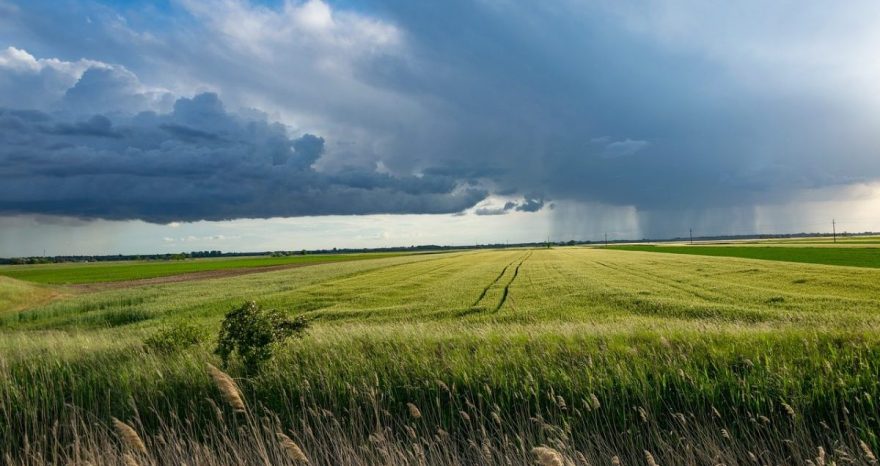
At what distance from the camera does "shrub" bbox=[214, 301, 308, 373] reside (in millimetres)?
10430

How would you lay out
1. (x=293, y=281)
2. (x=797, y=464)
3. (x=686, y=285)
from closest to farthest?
(x=797, y=464), (x=686, y=285), (x=293, y=281)

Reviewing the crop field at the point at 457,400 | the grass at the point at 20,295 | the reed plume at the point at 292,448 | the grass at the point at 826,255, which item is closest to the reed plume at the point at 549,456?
the crop field at the point at 457,400

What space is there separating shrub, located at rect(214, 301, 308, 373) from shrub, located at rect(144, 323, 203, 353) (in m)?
3.67

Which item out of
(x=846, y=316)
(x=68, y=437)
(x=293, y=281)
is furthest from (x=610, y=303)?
(x=293, y=281)

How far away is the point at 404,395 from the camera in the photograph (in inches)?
341

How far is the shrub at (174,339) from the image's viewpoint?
45.2 ft

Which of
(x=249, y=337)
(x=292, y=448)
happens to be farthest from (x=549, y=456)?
(x=249, y=337)

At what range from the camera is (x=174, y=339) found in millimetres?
14219

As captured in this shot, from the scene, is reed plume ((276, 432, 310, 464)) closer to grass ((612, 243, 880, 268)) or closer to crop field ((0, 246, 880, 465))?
crop field ((0, 246, 880, 465))

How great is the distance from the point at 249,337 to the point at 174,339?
16.9ft

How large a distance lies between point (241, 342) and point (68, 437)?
3244 millimetres

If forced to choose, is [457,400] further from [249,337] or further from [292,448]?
[249,337]

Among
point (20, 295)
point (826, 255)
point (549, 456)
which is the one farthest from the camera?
point (826, 255)

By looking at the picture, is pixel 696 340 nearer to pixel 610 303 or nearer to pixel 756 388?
pixel 756 388
